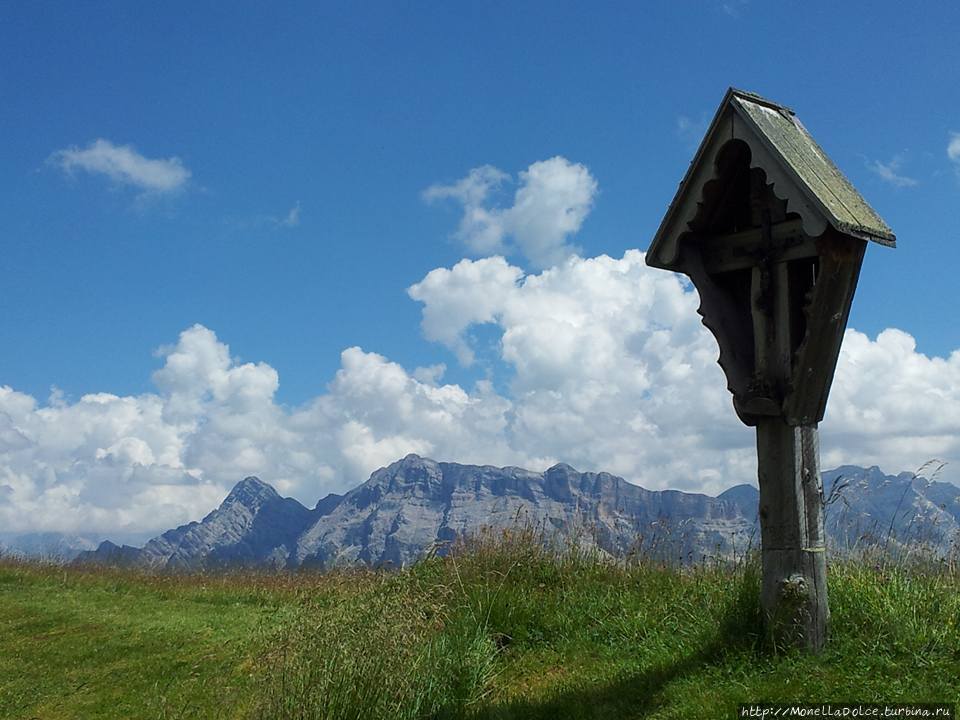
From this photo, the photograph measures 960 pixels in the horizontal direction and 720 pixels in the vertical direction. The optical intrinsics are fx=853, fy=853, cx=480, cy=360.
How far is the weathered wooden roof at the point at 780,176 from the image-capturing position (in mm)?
6379

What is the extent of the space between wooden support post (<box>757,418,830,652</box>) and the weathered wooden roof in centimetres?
163

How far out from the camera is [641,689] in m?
6.70

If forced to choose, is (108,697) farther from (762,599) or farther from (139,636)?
(762,599)

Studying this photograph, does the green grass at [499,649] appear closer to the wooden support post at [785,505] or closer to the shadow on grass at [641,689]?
the shadow on grass at [641,689]

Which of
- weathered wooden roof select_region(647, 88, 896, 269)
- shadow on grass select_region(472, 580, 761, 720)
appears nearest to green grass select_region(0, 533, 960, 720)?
shadow on grass select_region(472, 580, 761, 720)

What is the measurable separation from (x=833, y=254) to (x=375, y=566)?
21.5 ft

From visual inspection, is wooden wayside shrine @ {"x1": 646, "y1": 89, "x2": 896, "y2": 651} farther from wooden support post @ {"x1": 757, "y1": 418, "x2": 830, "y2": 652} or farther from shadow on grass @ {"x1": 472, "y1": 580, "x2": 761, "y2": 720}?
shadow on grass @ {"x1": 472, "y1": 580, "x2": 761, "y2": 720}

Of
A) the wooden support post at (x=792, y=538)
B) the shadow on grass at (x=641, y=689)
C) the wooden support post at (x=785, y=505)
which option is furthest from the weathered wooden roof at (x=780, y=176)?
the shadow on grass at (x=641, y=689)

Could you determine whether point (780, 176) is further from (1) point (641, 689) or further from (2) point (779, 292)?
(1) point (641, 689)

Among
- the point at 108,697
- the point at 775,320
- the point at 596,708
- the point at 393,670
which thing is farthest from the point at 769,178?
the point at 108,697

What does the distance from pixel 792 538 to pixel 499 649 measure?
3.37 meters

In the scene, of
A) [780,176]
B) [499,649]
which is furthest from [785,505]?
[499,649]

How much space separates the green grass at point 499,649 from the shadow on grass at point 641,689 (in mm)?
18

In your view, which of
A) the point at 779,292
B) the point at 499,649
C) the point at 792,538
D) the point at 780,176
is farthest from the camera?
the point at 499,649
